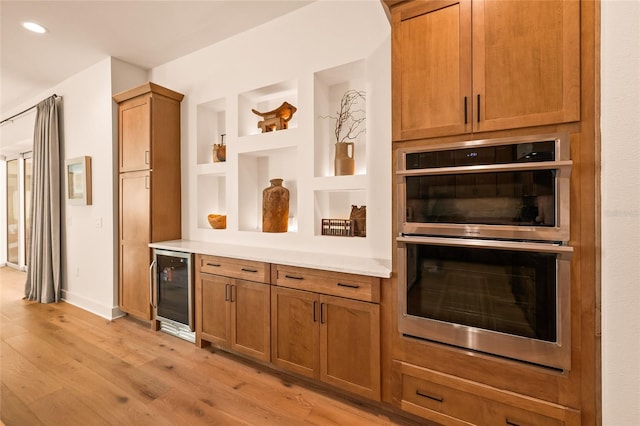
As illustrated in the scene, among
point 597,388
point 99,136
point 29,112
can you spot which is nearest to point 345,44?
point 597,388

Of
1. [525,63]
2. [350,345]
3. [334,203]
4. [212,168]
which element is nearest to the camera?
[525,63]

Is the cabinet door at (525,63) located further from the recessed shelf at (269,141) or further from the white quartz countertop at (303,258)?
the recessed shelf at (269,141)

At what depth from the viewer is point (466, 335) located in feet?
5.25

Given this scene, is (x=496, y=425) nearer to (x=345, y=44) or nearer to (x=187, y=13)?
(x=345, y=44)

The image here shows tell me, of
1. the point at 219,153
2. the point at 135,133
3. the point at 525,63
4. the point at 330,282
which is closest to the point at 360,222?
the point at 330,282

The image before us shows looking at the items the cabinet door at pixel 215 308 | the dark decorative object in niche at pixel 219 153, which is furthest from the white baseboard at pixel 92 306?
the dark decorative object in niche at pixel 219 153

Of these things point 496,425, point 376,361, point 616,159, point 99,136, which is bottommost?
point 496,425

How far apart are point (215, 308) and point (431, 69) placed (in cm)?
240

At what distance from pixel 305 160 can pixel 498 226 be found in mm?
1573

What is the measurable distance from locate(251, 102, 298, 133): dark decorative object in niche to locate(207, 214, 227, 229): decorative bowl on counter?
1.06m

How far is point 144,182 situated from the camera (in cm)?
325

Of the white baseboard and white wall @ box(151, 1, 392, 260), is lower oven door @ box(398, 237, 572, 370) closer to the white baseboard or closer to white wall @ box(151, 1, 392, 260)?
white wall @ box(151, 1, 392, 260)

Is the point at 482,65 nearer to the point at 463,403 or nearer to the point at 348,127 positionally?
the point at 348,127

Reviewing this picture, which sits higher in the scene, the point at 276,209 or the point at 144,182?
the point at 144,182
